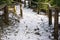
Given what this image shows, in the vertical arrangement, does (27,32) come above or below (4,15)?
below

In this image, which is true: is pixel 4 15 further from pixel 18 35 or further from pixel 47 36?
pixel 47 36

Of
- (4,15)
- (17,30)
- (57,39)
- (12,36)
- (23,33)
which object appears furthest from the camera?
(4,15)

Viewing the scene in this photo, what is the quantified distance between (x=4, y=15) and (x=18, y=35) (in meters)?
1.73

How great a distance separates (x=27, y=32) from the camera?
7.59 metres

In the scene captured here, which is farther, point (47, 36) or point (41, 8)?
point (41, 8)

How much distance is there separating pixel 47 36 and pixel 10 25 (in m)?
2.44

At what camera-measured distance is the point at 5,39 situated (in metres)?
6.45

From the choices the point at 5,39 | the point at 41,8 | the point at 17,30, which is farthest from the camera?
the point at 41,8

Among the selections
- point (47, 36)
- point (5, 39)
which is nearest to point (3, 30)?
point (5, 39)

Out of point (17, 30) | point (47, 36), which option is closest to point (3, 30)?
point (17, 30)

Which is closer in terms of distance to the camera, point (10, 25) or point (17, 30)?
point (17, 30)

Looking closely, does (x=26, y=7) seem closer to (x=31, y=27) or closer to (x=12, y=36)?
(x=31, y=27)

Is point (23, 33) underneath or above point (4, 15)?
underneath

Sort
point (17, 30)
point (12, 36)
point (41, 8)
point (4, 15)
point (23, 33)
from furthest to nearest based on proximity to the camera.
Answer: point (41, 8) < point (4, 15) < point (17, 30) < point (23, 33) < point (12, 36)
